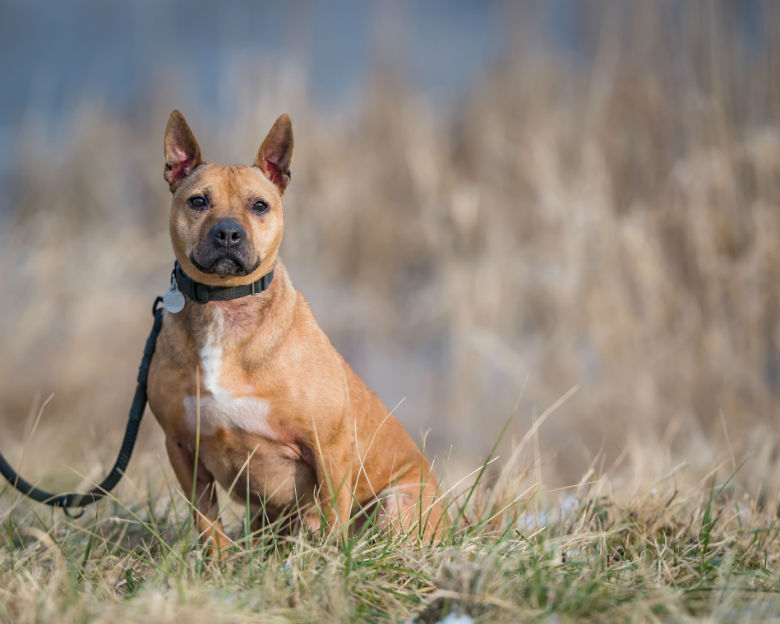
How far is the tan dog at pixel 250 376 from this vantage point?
2424mm

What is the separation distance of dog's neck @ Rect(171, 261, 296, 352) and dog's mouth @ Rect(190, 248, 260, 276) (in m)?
0.17

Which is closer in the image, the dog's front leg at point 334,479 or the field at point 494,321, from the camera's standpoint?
the field at point 494,321

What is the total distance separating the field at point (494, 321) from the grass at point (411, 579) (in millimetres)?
12

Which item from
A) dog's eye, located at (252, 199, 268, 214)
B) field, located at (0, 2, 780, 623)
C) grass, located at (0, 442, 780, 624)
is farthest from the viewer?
dog's eye, located at (252, 199, 268, 214)

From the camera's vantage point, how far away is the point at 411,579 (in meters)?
2.16

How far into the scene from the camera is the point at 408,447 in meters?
2.90

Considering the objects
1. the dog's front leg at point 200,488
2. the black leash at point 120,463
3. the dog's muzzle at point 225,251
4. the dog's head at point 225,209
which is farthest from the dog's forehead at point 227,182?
the dog's front leg at point 200,488

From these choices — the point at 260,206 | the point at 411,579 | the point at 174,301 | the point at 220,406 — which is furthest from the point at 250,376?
the point at 411,579

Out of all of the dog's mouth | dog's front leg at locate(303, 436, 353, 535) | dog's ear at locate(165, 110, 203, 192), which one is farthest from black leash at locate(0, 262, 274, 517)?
dog's front leg at locate(303, 436, 353, 535)

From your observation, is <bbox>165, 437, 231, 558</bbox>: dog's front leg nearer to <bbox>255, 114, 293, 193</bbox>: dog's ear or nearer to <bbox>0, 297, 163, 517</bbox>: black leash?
<bbox>0, 297, 163, 517</bbox>: black leash

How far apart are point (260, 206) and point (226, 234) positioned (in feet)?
0.88

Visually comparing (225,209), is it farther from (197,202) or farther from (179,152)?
(179,152)

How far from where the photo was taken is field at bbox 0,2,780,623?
2.14m

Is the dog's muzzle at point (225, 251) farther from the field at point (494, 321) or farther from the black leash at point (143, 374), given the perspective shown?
the field at point (494, 321)
